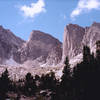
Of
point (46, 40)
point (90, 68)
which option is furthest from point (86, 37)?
point (90, 68)

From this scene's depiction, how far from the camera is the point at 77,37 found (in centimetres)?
16275

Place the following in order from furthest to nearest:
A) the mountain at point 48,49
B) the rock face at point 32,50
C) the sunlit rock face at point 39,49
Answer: the rock face at point 32,50
the sunlit rock face at point 39,49
the mountain at point 48,49

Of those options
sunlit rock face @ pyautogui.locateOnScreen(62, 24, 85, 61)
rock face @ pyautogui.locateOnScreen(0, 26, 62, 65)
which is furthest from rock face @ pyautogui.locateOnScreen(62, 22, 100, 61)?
rock face @ pyautogui.locateOnScreen(0, 26, 62, 65)

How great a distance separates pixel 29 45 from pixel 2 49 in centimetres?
2825

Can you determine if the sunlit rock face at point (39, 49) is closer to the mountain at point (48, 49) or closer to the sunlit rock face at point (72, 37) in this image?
the mountain at point (48, 49)

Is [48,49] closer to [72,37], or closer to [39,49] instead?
[39,49]

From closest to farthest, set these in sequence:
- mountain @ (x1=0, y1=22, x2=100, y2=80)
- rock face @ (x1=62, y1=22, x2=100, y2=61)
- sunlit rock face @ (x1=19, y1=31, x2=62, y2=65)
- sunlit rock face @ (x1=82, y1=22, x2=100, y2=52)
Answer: sunlit rock face @ (x1=82, y1=22, x2=100, y2=52) < rock face @ (x1=62, y1=22, x2=100, y2=61) < mountain @ (x1=0, y1=22, x2=100, y2=80) < sunlit rock face @ (x1=19, y1=31, x2=62, y2=65)

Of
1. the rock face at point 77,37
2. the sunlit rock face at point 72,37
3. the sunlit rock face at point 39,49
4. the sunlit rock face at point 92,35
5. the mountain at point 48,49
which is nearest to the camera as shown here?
the sunlit rock face at point 92,35

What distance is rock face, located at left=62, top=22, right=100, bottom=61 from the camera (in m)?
148

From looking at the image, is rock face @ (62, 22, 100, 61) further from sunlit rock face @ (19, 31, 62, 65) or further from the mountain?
sunlit rock face @ (19, 31, 62, 65)

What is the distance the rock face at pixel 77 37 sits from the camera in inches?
5846

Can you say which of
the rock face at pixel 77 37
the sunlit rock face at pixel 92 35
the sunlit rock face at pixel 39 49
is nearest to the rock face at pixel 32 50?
the sunlit rock face at pixel 39 49

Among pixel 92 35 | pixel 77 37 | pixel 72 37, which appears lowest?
pixel 92 35

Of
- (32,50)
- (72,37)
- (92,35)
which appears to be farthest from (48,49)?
(92,35)
